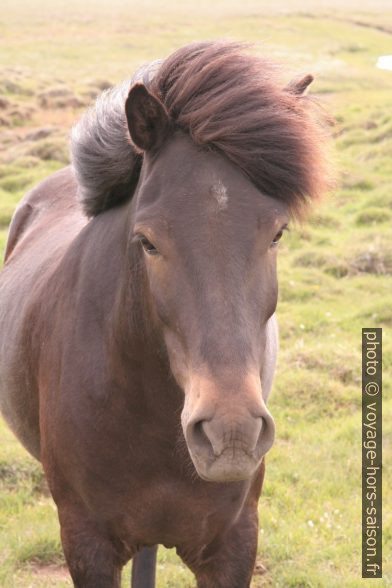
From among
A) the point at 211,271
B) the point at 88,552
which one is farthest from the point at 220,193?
the point at 88,552

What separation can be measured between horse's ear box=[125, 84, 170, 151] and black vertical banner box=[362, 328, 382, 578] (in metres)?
2.98

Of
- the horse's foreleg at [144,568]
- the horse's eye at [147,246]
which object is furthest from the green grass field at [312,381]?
the horse's eye at [147,246]

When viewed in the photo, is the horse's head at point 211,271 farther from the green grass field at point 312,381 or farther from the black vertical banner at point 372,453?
the black vertical banner at point 372,453

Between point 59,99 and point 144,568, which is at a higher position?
point 144,568

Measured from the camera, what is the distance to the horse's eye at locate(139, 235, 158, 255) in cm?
251

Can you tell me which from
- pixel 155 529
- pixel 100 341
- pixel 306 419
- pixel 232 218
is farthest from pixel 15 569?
pixel 232 218

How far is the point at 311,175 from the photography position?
2.64 m

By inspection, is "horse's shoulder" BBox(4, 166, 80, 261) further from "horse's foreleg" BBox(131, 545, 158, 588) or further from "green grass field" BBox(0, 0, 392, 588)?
"horse's foreleg" BBox(131, 545, 158, 588)

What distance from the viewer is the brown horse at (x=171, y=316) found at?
2.32 m

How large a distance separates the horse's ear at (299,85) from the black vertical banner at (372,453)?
9.48ft

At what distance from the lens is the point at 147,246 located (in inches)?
99.8

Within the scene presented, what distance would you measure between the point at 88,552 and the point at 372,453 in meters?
3.07

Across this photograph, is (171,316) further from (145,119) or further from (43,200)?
(43,200)

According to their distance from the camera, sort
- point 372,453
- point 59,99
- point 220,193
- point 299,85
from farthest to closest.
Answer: point 59,99 → point 372,453 → point 299,85 → point 220,193
